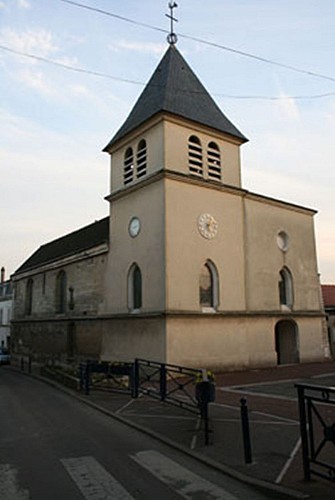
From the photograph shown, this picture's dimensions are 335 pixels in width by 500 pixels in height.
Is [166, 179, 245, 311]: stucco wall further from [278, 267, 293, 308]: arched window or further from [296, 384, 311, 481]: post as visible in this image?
[296, 384, 311, 481]: post

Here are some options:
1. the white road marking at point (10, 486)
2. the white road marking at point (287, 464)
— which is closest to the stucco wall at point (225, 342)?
the white road marking at point (287, 464)

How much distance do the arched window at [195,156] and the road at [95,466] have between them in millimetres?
12827

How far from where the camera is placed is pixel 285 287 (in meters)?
22.5

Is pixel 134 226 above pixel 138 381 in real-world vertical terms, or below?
above

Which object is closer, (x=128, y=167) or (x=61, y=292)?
(x=128, y=167)

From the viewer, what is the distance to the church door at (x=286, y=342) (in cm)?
2206

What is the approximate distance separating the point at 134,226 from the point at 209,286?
4.52m

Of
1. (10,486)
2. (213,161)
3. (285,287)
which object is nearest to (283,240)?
(285,287)

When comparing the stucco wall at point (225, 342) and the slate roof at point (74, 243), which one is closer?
the stucco wall at point (225, 342)

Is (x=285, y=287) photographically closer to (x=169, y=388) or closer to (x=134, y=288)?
(x=134, y=288)

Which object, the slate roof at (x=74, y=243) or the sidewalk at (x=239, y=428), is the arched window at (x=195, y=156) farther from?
the sidewalk at (x=239, y=428)

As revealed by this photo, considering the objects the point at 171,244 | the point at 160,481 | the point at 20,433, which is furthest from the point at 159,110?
the point at 160,481

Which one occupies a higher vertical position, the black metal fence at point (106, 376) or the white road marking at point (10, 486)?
the black metal fence at point (106, 376)

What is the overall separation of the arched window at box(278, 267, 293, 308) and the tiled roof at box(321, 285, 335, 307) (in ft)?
30.4
